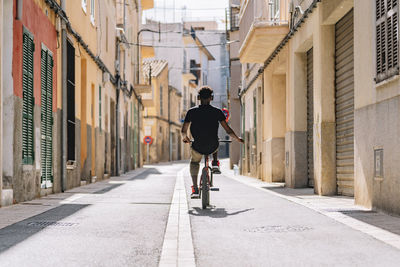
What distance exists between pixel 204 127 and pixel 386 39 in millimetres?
2704

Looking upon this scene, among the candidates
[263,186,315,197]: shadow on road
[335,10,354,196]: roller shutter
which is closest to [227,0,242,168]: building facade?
[263,186,315,197]: shadow on road

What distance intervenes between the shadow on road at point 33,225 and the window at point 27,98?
203cm

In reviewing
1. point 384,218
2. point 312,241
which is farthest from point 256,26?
point 312,241

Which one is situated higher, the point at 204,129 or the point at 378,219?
the point at 204,129

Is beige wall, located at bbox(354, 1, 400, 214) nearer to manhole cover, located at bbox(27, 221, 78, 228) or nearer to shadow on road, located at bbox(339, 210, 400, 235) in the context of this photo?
shadow on road, located at bbox(339, 210, 400, 235)

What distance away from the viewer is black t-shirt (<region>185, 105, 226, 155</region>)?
894 cm

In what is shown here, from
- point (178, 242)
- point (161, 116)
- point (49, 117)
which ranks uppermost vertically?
point (161, 116)

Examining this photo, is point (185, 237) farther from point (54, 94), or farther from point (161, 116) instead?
point (161, 116)

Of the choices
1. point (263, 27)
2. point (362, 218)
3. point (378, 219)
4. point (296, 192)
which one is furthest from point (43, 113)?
point (378, 219)

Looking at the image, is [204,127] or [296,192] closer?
[204,127]

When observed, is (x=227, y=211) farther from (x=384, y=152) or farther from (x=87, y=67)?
(x=87, y=67)

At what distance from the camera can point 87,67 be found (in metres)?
18.4

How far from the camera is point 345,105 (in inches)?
465

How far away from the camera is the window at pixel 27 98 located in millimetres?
10719
